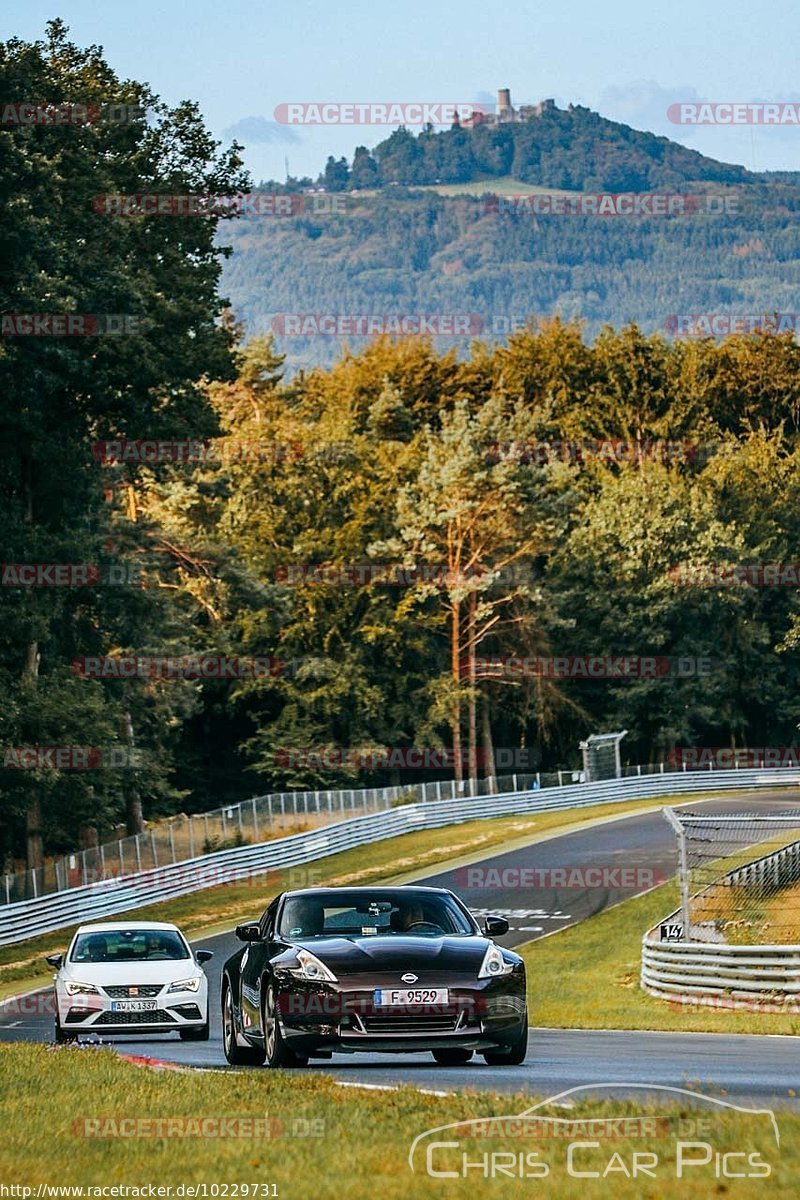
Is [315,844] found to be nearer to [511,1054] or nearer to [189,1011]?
[189,1011]

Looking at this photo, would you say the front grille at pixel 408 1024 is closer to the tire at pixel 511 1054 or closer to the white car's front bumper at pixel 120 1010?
the tire at pixel 511 1054

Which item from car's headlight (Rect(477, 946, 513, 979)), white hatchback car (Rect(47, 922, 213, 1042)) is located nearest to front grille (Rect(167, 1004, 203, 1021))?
white hatchback car (Rect(47, 922, 213, 1042))

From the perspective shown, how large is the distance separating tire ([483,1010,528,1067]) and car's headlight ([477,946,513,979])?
50 cm

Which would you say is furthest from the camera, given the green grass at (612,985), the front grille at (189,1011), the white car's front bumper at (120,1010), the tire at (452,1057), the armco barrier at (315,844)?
the armco barrier at (315,844)

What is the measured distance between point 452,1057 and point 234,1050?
1829 mm

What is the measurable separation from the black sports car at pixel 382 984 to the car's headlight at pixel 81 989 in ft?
18.9

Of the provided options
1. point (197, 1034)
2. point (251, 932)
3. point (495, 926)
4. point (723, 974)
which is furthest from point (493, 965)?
point (723, 974)

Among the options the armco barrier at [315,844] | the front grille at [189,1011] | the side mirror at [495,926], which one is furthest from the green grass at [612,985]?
the armco barrier at [315,844]

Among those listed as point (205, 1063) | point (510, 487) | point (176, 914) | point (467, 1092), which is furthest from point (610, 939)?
point (510, 487)

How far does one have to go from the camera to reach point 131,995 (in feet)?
68.1

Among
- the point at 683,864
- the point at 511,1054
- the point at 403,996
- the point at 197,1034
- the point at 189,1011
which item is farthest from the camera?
the point at 683,864

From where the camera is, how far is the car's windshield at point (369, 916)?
49.0 feet

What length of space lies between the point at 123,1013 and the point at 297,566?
6447cm

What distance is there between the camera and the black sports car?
546 inches
